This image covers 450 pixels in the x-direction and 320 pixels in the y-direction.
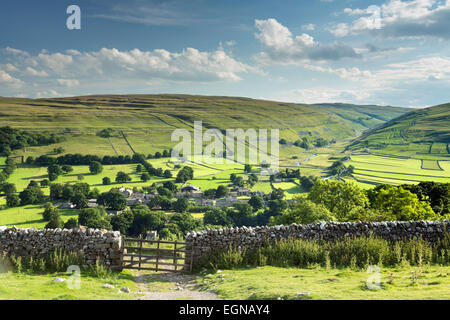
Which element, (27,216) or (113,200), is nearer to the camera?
(27,216)

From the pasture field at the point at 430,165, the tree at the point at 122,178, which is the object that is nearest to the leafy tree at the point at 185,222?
the tree at the point at 122,178

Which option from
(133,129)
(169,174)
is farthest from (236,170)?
(133,129)

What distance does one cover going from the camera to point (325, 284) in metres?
9.77

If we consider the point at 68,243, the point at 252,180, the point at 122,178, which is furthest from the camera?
the point at 252,180

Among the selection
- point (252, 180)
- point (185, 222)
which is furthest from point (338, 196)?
point (252, 180)

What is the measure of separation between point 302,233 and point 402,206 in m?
13.8

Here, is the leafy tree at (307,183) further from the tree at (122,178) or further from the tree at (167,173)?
the tree at (122,178)

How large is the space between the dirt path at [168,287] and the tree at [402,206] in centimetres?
1501

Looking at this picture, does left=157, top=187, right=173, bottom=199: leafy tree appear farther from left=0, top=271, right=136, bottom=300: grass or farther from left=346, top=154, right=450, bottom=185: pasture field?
left=0, top=271, right=136, bottom=300: grass

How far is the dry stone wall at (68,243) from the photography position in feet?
43.1

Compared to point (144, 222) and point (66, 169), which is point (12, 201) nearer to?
point (66, 169)

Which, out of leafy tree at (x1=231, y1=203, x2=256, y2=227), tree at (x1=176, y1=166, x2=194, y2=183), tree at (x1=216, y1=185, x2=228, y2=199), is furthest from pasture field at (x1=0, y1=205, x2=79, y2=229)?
tree at (x1=216, y1=185, x2=228, y2=199)

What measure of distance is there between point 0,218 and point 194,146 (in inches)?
4647

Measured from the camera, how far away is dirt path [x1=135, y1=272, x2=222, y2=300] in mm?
9871
